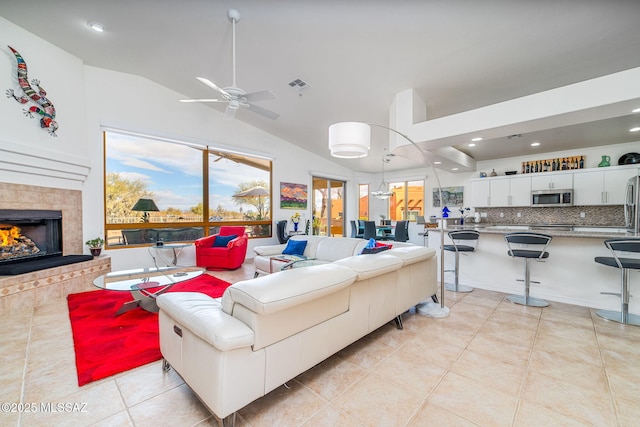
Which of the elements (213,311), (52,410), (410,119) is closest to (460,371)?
(213,311)

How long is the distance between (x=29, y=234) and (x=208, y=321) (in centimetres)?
438

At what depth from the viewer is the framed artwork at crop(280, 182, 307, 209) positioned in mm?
7482

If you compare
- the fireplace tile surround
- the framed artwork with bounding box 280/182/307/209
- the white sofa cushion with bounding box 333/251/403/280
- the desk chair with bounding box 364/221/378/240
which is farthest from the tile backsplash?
the fireplace tile surround

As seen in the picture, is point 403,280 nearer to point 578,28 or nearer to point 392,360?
point 392,360

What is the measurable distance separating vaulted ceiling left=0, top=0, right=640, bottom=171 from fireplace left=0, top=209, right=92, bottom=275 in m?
2.57

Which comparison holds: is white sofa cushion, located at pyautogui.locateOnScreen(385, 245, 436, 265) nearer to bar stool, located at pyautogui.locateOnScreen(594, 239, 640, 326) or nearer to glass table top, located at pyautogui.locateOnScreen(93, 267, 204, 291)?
bar stool, located at pyautogui.locateOnScreen(594, 239, 640, 326)

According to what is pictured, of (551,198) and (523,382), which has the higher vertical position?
(551,198)

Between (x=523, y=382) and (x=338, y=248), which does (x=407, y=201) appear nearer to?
(x=338, y=248)

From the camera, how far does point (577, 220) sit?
18.8ft

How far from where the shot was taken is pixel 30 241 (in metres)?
3.82

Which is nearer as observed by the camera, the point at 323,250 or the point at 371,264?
the point at 371,264

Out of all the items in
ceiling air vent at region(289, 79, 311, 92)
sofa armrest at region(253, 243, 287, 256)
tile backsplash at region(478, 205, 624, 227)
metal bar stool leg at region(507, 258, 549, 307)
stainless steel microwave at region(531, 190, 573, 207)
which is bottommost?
metal bar stool leg at region(507, 258, 549, 307)

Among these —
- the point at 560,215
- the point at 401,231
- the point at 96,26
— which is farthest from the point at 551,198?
the point at 96,26

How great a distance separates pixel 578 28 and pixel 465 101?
5.40ft
